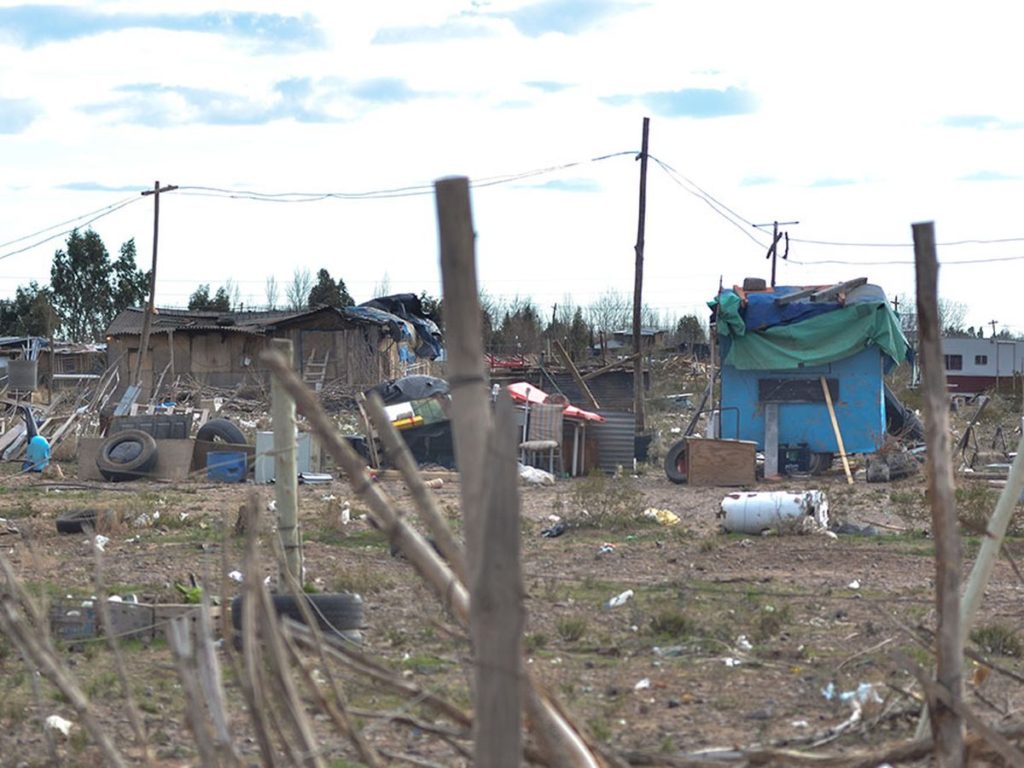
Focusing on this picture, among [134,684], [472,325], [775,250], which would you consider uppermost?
[775,250]

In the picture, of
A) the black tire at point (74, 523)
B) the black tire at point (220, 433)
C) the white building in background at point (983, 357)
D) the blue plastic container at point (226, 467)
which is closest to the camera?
the black tire at point (74, 523)

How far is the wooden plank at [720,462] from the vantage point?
1808 cm

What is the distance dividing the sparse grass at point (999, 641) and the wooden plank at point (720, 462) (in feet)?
35.1

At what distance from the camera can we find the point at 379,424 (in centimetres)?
362

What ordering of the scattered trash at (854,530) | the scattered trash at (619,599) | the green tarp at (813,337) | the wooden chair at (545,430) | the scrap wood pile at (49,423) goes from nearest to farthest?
the scattered trash at (619,599) < the scattered trash at (854,530) < the wooden chair at (545,430) < the green tarp at (813,337) < the scrap wood pile at (49,423)

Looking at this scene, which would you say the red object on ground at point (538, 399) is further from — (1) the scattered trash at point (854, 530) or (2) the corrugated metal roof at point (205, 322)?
(2) the corrugated metal roof at point (205, 322)

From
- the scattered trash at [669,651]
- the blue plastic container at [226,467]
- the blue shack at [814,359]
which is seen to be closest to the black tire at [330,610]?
the scattered trash at [669,651]

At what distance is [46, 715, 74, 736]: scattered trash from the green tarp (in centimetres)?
1563

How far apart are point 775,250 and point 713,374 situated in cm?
2194

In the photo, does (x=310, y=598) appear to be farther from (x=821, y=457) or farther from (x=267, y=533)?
(x=821, y=457)

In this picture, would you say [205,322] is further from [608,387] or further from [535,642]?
[535,642]

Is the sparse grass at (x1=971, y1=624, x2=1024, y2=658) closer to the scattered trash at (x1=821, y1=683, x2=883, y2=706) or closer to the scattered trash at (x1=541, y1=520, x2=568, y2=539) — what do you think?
the scattered trash at (x1=821, y1=683, x2=883, y2=706)

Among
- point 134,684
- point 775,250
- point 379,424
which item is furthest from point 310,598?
point 775,250

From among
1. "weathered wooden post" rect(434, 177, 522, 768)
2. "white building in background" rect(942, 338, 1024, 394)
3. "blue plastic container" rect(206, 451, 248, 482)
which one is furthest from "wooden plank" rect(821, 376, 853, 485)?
"white building in background" rect(942, 338, 1024, 394)
